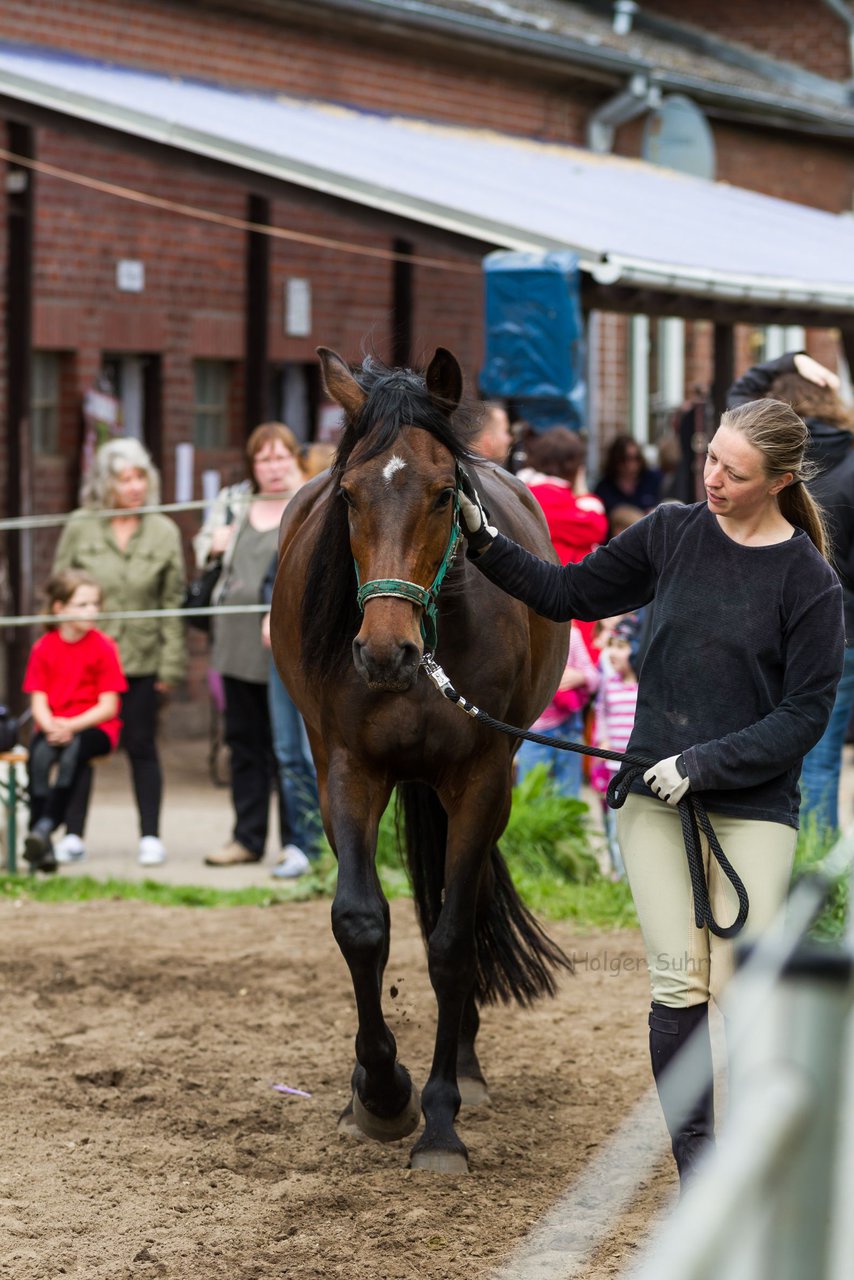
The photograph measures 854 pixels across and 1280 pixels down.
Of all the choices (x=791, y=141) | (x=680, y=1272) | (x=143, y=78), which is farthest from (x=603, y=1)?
(x=680, y=1272)

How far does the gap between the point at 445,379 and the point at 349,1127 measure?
1976 mm

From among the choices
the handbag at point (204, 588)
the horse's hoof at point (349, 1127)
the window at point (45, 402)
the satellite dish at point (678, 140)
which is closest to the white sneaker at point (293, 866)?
the handbag at point (204, 588)

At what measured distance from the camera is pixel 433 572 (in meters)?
4.11

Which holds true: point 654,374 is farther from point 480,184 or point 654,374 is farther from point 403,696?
point 403,696

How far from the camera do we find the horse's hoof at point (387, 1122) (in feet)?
15.2

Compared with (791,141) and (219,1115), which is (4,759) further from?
(791,141)

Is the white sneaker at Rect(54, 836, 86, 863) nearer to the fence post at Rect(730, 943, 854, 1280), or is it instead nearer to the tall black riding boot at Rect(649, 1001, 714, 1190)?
the tall black riding boot at Rect(649, 1001, 714, 1190)

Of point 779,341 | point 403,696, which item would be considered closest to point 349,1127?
point 403,696

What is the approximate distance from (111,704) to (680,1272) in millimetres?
7189

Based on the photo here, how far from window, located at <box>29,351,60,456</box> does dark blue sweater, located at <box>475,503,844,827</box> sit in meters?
9.09

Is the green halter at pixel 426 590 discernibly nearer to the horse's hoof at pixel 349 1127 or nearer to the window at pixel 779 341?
the horse's hoof at pixel 349 1127

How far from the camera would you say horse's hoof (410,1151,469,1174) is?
Answer: 446 cm

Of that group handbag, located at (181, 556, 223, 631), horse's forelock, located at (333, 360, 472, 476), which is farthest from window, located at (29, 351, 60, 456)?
horse's forelock, located at (333, 360, 472, 476)

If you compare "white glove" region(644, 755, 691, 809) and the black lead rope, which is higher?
"white glove" region(644, 755, 691, 809)
